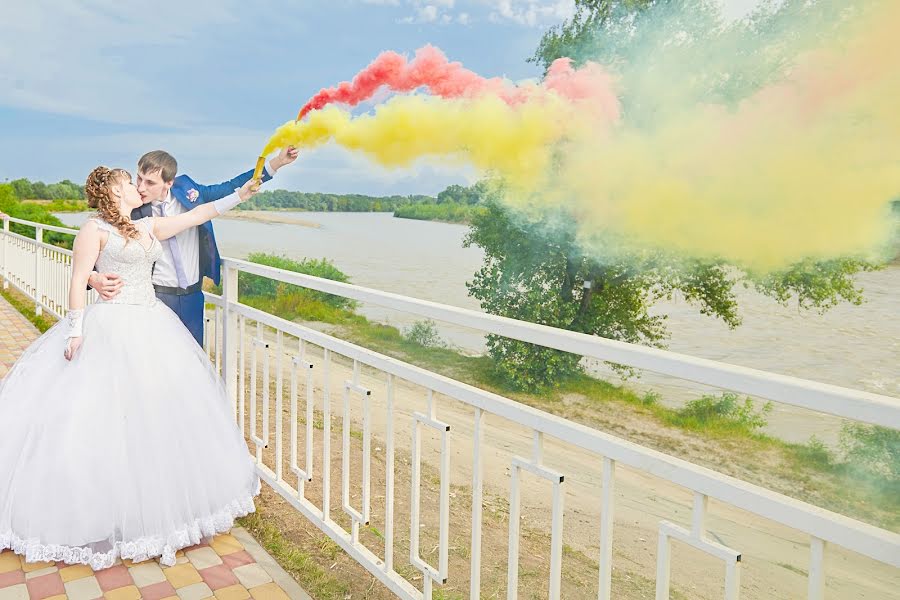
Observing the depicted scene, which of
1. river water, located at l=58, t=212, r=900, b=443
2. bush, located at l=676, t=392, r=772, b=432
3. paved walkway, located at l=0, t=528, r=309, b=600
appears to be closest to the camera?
paved walkway, located at l=0, t=528, r=309, b=600

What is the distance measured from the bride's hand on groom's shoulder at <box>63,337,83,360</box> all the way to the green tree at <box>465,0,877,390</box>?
42.6 ft

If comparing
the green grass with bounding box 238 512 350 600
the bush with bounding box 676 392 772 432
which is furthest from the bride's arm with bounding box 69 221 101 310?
the bush with bounding box 676 392 772 432

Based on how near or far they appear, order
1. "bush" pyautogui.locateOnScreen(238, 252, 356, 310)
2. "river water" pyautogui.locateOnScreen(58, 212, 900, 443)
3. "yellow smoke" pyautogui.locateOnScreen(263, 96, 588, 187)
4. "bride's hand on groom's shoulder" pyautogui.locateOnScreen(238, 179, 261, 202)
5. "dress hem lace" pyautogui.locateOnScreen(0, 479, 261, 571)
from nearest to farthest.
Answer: "dress hem lace" pyautogui.locateOnScreen(0, 479, 261, 571)
"bride's hand on groom's shoulder" pyautogui.locateOnScreen(238, 179, 261, 202)
"yellow smoke" pyautogui.locateOnScreen(263, 96, 588, 187)
"river water" pyautogui.locateOnScreen(58, 212, 900, 443)
"bush" pyautogui.locateOnScreen(238, 252, 356, 310)

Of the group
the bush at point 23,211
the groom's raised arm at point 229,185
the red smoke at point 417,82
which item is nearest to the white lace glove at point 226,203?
the groom's raised arm at point 229,185

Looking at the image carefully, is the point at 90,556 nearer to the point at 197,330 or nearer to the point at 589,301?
the point at 197,330

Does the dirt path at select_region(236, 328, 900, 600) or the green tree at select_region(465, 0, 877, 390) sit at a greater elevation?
the green tree at select_region(465, 0, 877, 390)

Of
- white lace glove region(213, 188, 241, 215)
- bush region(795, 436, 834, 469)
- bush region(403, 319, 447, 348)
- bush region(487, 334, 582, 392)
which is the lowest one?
bush region(795, 436, 834, 469)

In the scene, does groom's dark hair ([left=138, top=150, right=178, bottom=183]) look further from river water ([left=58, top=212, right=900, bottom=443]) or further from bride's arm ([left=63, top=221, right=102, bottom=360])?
river water ([left=58, top=212, right=900, bottom=443])

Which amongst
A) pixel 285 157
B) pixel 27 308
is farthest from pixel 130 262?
pixel 27 308

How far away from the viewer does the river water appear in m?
22.5

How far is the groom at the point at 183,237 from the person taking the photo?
2961mm

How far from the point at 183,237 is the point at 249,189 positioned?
1.29 feet

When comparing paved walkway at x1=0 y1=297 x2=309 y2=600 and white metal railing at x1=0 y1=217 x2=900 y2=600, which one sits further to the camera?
paved walkway at x1=0 y1=297 x2=309 y2=600

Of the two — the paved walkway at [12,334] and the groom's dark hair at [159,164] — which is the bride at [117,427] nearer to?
the groom's dark hair at [159,164]
